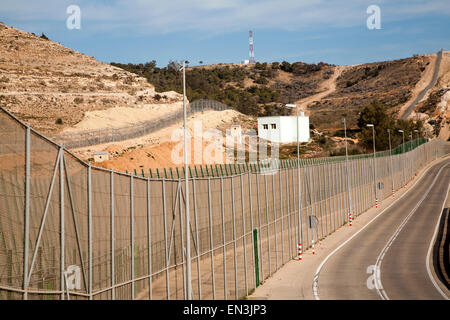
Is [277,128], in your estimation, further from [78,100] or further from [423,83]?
[423,83]

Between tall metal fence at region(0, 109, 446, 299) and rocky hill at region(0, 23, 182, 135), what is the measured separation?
4650 centimetres

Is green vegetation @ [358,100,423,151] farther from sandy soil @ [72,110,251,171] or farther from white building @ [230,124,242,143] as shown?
white building @ [230,124,242,143]

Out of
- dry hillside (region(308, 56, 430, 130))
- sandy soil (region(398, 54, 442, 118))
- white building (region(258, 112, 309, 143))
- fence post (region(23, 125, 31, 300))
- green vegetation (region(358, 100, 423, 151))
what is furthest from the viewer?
sandy soil (region(398, 54, 442, 118))

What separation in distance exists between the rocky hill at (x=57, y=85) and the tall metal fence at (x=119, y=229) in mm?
46501

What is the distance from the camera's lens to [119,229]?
546 inches

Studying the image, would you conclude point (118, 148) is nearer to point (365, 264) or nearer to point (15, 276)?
point (365, 264)

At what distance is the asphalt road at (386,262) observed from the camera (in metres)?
24.4

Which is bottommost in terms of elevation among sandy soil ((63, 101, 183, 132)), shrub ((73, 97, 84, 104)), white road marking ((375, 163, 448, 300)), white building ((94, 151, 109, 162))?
white road marking ((375, 163, 448, 300))

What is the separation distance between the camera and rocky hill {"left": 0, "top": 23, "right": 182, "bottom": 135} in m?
77.4

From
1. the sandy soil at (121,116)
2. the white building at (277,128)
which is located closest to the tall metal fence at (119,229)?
the sandy soil at (121,116)

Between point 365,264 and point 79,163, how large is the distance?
22.7m

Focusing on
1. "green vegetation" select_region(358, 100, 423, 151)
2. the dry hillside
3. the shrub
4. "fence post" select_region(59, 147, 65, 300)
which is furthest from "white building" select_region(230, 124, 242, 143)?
"fence post" select_region(59, 147, 65, 300)

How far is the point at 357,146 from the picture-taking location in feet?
363
